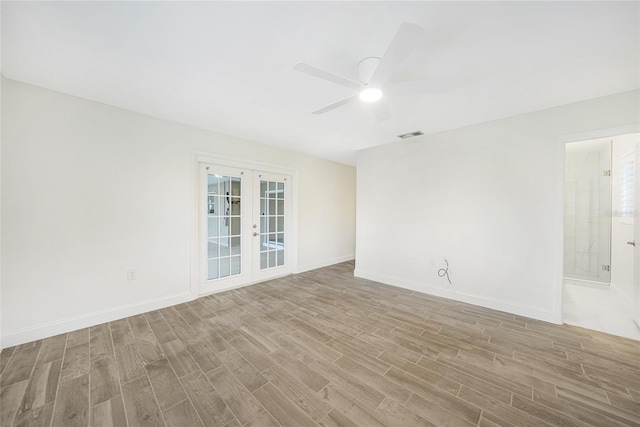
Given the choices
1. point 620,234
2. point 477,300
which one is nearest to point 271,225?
point 477,300

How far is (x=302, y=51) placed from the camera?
179 cm

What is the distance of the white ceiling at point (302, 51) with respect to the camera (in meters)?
1.46

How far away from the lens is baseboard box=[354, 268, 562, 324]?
2.80 metres

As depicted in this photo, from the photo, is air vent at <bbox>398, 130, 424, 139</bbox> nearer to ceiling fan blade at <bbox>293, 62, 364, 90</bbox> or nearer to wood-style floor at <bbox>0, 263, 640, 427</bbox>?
ceiling fan blade at <bbox>293, 62, 364, 90</bbox>

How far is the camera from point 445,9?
142 cm

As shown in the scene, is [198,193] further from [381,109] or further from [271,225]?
[381,109]

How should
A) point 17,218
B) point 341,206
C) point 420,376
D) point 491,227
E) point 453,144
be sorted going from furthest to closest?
point 341,206
point 453,144
point 491,227
point 17,218
point 420,376

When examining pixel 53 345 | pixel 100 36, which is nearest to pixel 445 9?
pixel 100 36

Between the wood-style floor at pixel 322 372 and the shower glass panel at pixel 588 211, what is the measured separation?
9.00 feet

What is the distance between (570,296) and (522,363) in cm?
256

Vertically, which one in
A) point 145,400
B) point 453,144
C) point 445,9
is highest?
point 445,9

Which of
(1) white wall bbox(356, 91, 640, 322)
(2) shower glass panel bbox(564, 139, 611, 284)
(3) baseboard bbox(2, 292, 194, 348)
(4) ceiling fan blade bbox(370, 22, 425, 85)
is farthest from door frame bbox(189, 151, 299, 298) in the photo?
(2) shower glass panel bbox(564, 139, 611, 284)

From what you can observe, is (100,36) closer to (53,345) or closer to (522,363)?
(53,345)

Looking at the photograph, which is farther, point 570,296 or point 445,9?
point 570,296
